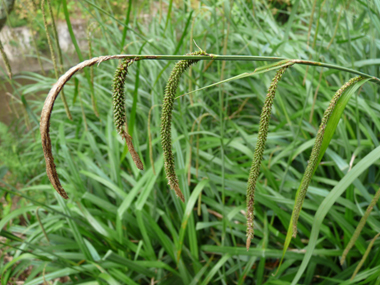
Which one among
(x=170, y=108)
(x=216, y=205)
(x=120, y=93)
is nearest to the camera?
(x=120, y=93)

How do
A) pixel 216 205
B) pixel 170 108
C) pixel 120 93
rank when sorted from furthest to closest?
pixel 216 205, pixel 170 108, pixel 120 93

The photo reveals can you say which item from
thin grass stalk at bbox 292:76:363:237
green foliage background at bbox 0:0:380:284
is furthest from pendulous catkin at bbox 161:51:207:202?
green foliage background at bbox 0:0:380:284

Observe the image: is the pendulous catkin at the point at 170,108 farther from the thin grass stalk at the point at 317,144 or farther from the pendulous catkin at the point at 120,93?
the thin grass stalk at the point at 317,144

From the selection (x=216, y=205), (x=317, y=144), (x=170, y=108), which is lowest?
(x=216, y=205)

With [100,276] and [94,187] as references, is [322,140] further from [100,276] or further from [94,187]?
[94,187]

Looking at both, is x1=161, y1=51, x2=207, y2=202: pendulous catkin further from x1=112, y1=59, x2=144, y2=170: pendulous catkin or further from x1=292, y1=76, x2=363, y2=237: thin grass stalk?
x1=292, y1=76, x2=363, y2=237: thin grass stalk

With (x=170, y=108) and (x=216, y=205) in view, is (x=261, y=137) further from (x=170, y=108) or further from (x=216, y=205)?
(x=216, y=205)

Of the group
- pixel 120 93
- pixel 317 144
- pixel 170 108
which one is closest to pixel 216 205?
pixel 317 144

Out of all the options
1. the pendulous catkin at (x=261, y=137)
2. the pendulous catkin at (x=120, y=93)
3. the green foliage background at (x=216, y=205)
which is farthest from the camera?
the green foliage background at (x=216, y=205)

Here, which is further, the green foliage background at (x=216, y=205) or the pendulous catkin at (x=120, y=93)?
the green foliage background at (x=216, y=205)

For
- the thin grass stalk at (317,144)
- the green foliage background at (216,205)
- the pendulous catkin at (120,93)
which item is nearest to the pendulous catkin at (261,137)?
the thin grass stalk at (317,144)

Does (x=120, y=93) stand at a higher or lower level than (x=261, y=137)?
higher

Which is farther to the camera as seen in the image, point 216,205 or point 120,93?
point 216,205
